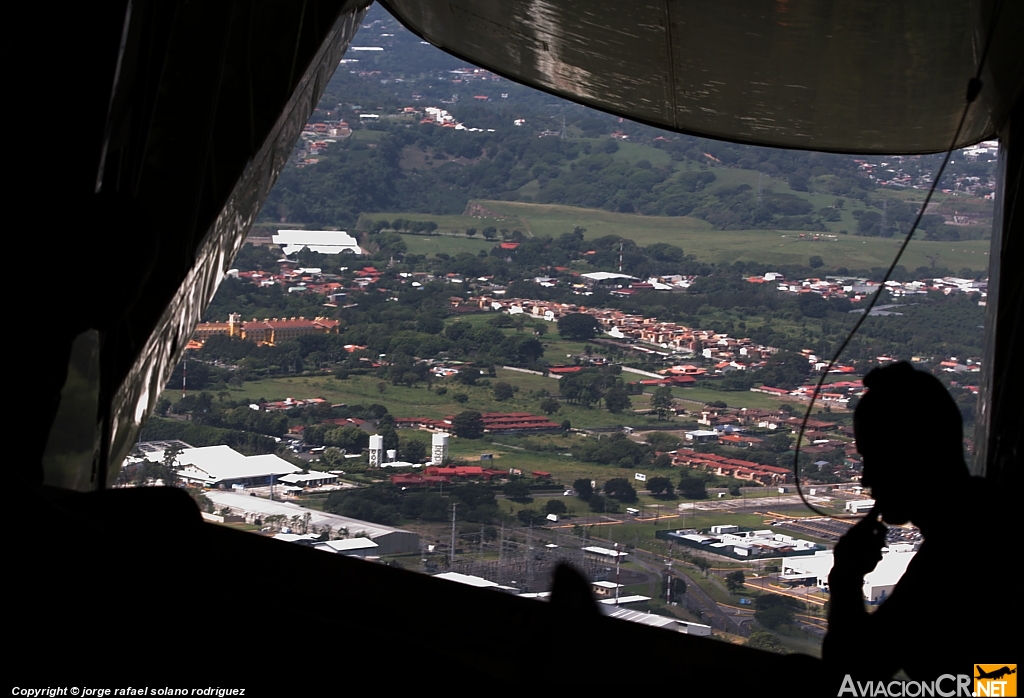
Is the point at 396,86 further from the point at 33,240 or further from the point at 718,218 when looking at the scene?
Result: the point at 33,240

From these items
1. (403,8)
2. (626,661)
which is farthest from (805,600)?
(626,661)

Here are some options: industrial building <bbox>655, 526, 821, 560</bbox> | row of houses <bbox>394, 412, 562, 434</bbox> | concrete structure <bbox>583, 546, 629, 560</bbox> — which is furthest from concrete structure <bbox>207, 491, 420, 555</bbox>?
industrial building <bbox>655, 526, 821, 560</bbox>

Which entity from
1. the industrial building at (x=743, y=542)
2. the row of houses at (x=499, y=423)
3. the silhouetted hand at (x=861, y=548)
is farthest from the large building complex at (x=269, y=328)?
the silhouetted hand at (x=861, y=548)

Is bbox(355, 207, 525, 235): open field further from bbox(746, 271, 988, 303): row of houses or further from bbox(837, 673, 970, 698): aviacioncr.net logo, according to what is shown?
bbox(837, 673, 970, 698): aviacioncr.net logo

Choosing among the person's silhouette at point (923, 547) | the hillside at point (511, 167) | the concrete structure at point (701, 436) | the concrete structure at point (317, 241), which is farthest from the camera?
the hillside at point (511, 167)

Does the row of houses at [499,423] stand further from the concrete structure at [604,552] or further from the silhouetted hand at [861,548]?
the silhouetted hand at [861,548]
